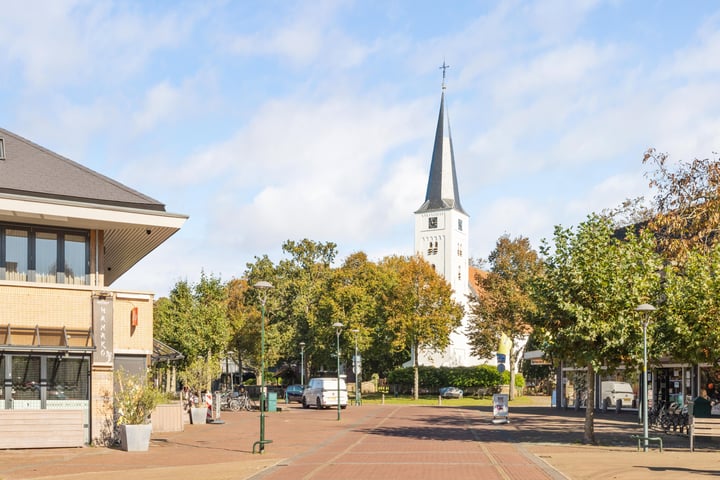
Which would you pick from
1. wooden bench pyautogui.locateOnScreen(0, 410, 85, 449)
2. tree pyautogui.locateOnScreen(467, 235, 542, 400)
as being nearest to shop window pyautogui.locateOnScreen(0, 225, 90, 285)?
wooden bench pyautogui.locateOnScreen(0, 410, 85, 449)

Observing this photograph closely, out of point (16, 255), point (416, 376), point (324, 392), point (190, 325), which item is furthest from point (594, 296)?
point (416, 376)

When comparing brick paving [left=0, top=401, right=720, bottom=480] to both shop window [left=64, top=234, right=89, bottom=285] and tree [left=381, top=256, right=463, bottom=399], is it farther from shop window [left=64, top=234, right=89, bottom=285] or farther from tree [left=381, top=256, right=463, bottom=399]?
tree [left=381, top=256, right=463, bottom=399]

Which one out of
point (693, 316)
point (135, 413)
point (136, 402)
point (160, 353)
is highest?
point (693, 316)

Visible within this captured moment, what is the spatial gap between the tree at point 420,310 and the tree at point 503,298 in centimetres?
227

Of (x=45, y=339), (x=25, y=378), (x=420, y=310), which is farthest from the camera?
(x=420, y=310)

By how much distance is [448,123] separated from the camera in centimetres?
9644

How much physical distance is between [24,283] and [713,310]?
19240 millimetres

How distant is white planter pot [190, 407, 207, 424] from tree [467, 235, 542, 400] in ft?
118

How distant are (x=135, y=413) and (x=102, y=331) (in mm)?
2815

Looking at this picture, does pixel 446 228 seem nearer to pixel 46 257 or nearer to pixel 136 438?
pixel 46 257

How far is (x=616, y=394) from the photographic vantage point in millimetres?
48094

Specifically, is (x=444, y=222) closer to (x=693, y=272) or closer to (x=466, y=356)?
(x=466, y=356)

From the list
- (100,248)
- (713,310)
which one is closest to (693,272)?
(713,310)

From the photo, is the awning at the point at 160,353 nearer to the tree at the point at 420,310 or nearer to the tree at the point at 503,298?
the tree at the point at 503,298
